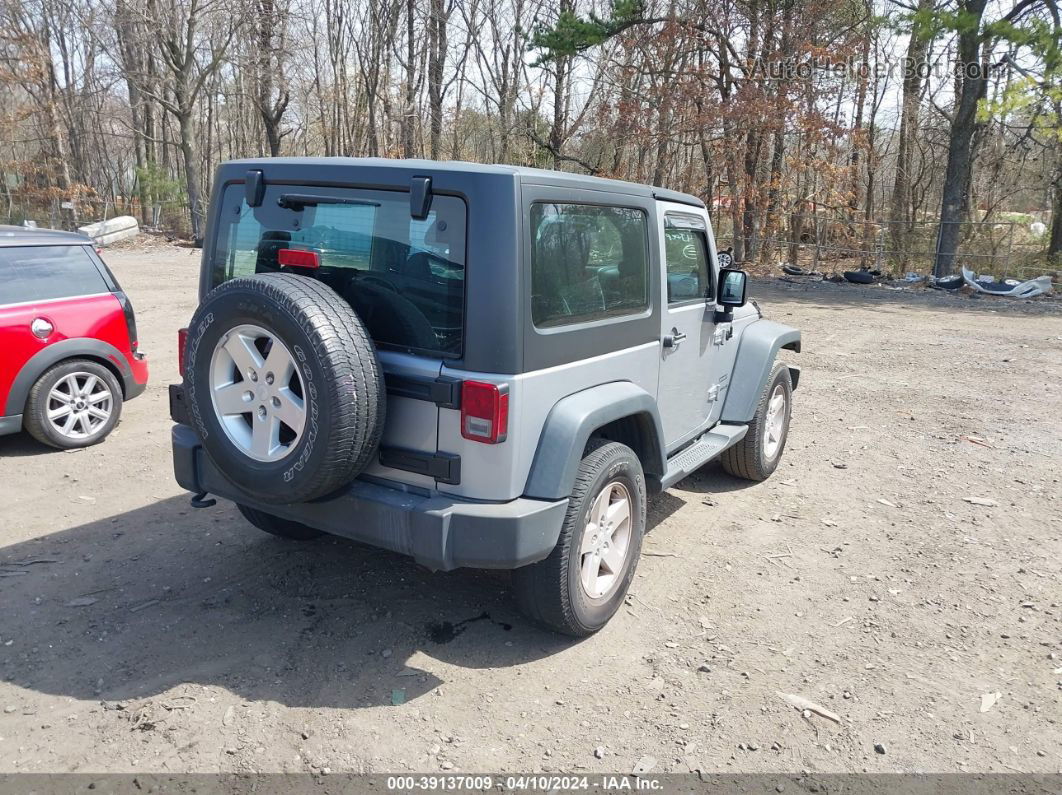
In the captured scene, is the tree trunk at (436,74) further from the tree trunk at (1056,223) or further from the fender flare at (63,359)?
the fender flare at (63,359)

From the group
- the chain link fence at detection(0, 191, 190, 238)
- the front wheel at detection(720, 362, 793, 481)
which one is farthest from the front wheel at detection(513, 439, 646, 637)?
the chain link fence at detection(0, 191, 190, 238)

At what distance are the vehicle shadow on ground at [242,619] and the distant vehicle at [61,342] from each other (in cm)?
160

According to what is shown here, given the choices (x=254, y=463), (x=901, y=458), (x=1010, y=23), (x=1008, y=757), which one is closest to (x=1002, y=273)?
(x=1010, y=23)

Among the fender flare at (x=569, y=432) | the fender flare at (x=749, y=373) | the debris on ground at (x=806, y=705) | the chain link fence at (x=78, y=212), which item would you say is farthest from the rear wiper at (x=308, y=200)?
the chain link fence at (x=78, y=212)

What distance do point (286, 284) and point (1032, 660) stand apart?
3586 millimetres

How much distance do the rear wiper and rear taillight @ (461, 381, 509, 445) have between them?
0.88 m

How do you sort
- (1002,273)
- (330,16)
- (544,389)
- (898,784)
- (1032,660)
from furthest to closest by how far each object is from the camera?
(330,16) → (1002,273) → (1032,660) → (544,389) → (898,784)

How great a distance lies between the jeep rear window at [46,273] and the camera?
18.8ft

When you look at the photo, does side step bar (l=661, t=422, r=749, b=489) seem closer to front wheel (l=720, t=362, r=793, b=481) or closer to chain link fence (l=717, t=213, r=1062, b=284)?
front wheel (l=720, t=362, r=793, b=481)

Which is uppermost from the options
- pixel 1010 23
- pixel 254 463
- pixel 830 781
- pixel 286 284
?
pixel 1010 23

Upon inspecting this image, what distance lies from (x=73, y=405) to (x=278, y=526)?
2.67 metres

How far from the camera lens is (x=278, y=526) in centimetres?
446

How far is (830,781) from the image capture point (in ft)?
9.22

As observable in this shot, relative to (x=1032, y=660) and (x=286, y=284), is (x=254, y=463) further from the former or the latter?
(x=1032, y=660)
